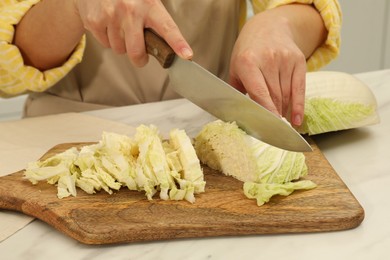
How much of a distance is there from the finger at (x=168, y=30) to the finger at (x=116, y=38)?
0.07 m

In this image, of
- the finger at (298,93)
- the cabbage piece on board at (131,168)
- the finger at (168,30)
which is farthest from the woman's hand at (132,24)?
the finger at (298,93)

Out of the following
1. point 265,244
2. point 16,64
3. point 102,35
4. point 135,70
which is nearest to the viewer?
point 265,244

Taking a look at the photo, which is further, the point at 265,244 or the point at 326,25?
the point at 326,25

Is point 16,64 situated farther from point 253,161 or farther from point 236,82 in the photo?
point 253,161

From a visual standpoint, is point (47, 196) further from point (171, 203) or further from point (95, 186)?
point (171, 203)

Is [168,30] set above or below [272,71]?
above

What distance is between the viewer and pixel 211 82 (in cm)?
104

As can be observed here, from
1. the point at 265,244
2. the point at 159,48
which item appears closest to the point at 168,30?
the point at 159,48

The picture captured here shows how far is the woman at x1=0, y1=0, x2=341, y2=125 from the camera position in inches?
43.1

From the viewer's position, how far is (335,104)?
122cm

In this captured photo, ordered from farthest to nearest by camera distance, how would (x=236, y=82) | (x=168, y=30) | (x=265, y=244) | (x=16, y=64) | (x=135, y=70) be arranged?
(x=135, y=70) → (x=16, y=64) → (x=236, y=82) → (x=168, y=30) → (x=265, y=244)

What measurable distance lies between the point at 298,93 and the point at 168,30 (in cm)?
30

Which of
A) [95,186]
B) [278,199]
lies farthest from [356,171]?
[95,186]

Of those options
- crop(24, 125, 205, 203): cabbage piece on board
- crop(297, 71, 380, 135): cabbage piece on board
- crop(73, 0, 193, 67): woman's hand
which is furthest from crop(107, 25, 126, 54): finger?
crop(297, 71, 380, 135): cabbage piece on board
